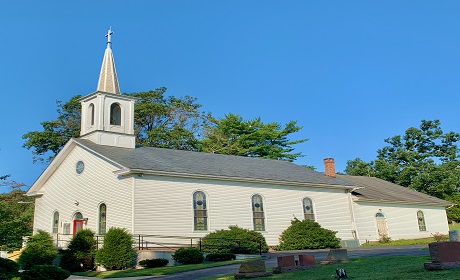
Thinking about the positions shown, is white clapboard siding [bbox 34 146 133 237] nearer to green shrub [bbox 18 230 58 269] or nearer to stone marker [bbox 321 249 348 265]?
green shrub [bbox 18 230 58 269]

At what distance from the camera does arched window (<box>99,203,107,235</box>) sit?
28.2 meters

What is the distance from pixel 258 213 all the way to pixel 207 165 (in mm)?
4504

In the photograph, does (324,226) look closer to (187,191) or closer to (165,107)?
(187,191)

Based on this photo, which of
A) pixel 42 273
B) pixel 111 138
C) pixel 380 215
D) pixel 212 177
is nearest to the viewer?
pixel 42 273

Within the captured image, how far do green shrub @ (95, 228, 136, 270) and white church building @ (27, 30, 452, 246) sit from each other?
93.5 inches

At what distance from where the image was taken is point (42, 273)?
14391mm

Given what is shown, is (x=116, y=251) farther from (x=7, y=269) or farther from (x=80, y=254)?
(x=7, y=269)

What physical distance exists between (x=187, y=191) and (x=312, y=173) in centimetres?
1202

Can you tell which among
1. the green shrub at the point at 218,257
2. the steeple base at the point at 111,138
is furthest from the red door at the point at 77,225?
the green shrub at the point at 218,257

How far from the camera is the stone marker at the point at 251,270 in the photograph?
14434 millimetres

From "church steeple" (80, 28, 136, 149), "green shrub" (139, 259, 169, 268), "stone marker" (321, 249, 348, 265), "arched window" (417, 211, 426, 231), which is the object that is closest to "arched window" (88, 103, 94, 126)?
"church steeple" (80, 28, 136, 149)

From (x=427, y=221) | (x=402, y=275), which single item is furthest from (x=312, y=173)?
(x=402, y=275)

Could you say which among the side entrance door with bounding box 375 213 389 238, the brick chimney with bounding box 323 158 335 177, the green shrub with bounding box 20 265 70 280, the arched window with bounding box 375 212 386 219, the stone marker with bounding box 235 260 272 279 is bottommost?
the stone marker with bounding box 235 260 272 279

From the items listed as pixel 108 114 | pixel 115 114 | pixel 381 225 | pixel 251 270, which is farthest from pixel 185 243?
pixel 381 225
